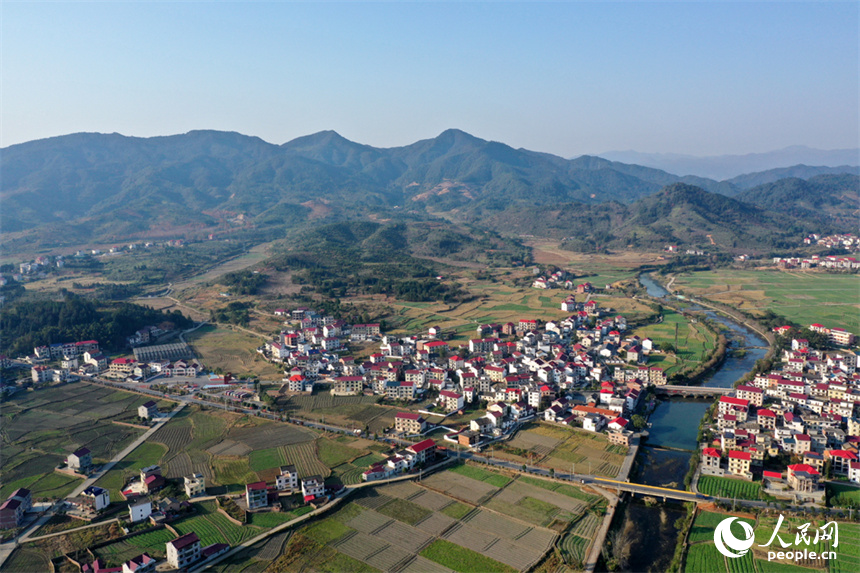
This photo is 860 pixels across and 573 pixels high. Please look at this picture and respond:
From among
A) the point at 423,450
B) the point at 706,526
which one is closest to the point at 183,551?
the point at 423,450

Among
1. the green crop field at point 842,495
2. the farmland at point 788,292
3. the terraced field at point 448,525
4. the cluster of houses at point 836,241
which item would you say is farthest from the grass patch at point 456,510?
the cluster of houses at point 836,241

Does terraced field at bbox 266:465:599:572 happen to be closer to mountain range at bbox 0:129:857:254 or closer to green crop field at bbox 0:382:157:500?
green crop field at bbox 0:382:157:500

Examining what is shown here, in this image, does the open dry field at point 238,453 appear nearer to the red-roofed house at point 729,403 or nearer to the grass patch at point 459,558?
the grass patch at point 459,558

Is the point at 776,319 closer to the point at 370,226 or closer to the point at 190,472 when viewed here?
the point at 190,472

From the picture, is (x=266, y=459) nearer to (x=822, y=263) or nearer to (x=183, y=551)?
(x=183, y=551)

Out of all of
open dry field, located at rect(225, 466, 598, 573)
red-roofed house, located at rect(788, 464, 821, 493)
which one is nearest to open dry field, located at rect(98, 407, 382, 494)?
open dry field, located at rect(225, 466, 598, 573)

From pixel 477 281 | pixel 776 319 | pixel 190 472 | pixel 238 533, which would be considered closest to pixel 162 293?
pixel 477 281
